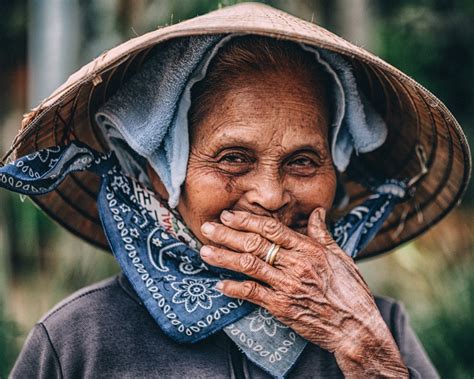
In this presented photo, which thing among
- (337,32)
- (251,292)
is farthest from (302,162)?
(337,32)

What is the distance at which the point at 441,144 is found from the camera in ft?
6.57

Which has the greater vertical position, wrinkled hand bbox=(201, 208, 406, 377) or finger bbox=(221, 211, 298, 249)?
finger bbox=(221, 211, 298, 249)

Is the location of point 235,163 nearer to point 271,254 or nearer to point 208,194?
point 208,194

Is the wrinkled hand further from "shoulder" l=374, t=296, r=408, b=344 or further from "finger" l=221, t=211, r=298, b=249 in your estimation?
"shoulder" l=374, t=296, r=408, b=344

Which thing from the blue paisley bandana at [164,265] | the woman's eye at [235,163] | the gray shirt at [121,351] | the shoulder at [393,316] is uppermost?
the woman's eye at [235,163]

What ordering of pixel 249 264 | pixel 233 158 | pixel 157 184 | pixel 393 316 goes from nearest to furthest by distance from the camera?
1. pixel 249 264
2. pixel 233 158
3. pixel 157 184
4. pixel 393 316

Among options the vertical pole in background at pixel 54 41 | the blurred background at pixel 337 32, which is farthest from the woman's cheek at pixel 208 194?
the vertical pole in background at pixel 54 41

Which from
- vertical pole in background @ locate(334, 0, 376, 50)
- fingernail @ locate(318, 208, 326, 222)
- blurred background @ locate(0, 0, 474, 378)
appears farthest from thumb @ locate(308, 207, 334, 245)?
vertical pole in background @ locate(334, 0, 376, 50)

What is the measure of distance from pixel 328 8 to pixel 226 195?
79.3 inches

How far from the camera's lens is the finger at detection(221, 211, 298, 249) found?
1.62 meters

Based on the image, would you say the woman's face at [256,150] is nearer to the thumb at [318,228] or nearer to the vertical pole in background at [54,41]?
the thumb at [318,228]

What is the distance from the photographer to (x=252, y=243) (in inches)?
63.6

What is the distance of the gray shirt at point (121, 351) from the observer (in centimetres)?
166

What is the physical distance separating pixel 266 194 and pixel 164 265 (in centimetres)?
32
